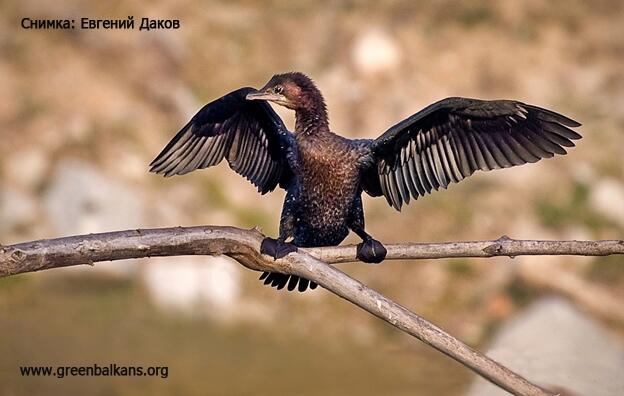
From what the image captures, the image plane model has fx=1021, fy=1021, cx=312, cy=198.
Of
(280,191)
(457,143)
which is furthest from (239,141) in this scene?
(280,191)

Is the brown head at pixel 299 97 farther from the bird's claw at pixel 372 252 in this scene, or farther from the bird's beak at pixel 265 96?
the bird's claw at pixel 372 252

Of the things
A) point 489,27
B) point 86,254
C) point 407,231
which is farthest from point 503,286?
point 86,254

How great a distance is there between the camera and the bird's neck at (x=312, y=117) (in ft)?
17.7

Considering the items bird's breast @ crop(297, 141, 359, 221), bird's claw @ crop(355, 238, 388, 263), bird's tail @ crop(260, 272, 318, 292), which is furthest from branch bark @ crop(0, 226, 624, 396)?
bird's breast @ crop(297, 141, 359, 221)

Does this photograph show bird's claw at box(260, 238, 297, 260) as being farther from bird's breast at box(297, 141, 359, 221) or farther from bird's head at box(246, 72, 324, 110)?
bird's head at box(246, 72, 324, 110)

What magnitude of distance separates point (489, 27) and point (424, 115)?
347 inches

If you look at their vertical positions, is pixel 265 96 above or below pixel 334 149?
above

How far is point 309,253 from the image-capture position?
15.9ft

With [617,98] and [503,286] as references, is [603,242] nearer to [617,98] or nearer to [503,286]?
[503,286]

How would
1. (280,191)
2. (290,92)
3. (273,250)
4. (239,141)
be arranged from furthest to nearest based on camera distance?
(280,191) < (239,141) < (290,92) < (273,250)

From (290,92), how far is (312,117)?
0.19 meters

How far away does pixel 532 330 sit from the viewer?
7531mm

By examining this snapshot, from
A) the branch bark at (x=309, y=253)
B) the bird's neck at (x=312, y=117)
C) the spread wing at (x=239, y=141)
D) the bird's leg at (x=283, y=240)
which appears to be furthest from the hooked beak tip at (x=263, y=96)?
the branch bark at (x=309, y=253)

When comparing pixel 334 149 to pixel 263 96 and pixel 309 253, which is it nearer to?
pixel 263 96
